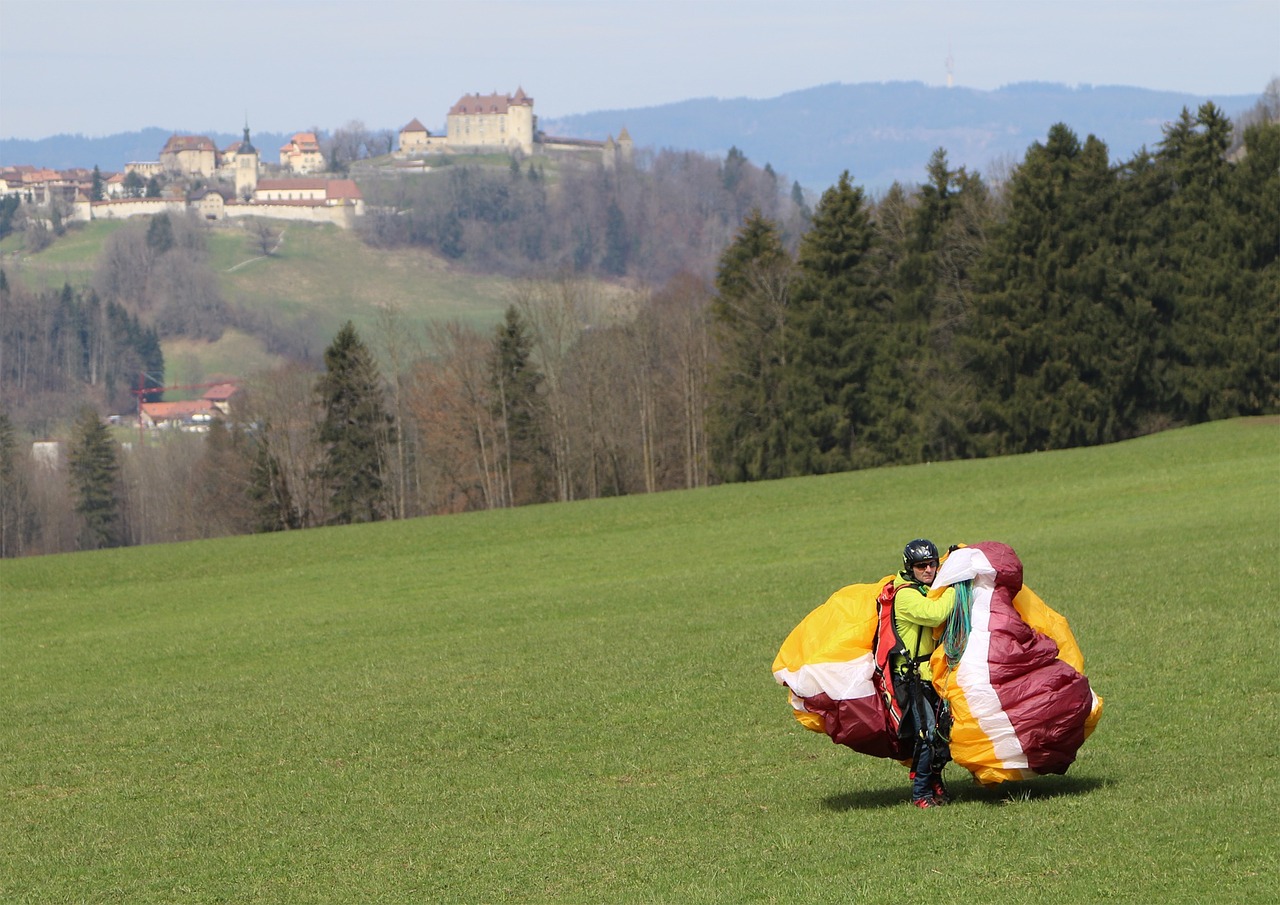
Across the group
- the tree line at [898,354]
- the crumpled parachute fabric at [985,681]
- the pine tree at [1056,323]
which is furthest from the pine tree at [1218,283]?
the crumpled parachute fabric at [985,681]

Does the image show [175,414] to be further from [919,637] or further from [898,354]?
[919,637]

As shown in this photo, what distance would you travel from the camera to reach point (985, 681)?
10227 mm

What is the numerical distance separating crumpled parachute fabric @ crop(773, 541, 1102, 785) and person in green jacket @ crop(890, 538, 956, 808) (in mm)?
97

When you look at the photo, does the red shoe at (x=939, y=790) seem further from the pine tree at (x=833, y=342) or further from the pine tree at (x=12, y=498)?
the pine tree at (x=12, y=498)

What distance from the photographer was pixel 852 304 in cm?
6544

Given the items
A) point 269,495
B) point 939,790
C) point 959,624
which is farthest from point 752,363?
point 959,624

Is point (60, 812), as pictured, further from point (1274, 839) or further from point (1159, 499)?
point (1159, 499)

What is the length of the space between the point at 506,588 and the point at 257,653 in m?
7.50

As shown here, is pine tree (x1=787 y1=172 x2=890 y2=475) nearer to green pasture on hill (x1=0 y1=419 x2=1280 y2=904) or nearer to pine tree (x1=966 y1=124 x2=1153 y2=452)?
pine tree (x1=966 y1=124 x2=1153 y2=452)

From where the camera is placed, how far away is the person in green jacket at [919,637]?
10.3 meters

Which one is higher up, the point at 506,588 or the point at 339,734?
the point at 339,734

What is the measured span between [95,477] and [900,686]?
10009 cm

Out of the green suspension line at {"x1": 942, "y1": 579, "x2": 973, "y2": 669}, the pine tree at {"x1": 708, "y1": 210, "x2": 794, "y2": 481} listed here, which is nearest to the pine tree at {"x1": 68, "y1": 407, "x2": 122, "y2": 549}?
the pine tree at {"x1": 708, "y1": 210, "x2": 794, "y2": 481}

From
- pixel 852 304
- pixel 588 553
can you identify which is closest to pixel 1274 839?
pixel 588 553
